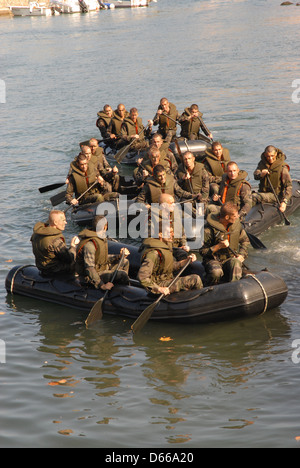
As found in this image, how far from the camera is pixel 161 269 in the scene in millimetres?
8883

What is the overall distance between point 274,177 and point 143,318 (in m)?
4.89

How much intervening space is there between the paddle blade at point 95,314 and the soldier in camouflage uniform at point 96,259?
0.26 meters

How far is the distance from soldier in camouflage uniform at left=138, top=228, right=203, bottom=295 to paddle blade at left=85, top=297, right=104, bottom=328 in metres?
0.78

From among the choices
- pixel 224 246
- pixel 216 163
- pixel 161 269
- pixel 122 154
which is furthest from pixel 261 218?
pixel 122 154

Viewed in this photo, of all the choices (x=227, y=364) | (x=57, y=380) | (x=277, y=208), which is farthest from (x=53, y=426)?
(x=277, y=208)

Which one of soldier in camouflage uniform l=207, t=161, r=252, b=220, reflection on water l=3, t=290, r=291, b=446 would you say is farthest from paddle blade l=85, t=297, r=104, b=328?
soldier in camouflage uniform l=207, t=161, r=252, b=220

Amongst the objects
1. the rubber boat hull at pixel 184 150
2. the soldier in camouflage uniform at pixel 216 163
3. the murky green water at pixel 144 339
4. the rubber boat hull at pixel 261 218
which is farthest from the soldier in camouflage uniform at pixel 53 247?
the rubber boat hull at pixel 184 150

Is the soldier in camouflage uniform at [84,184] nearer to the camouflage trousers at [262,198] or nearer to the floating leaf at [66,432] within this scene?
the camouflage trousers at [262,198]

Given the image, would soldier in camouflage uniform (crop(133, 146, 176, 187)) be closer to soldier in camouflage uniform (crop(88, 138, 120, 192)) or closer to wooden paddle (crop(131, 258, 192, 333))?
soldier in camouflage uniform (crop(88, 138, 120, 192))

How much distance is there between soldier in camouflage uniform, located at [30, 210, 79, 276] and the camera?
9.37 m

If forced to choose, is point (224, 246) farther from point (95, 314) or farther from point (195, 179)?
point (195, 179)

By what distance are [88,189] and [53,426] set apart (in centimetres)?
664

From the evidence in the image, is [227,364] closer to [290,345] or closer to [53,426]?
[290,345]

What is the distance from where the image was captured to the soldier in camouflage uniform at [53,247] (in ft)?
30.7
